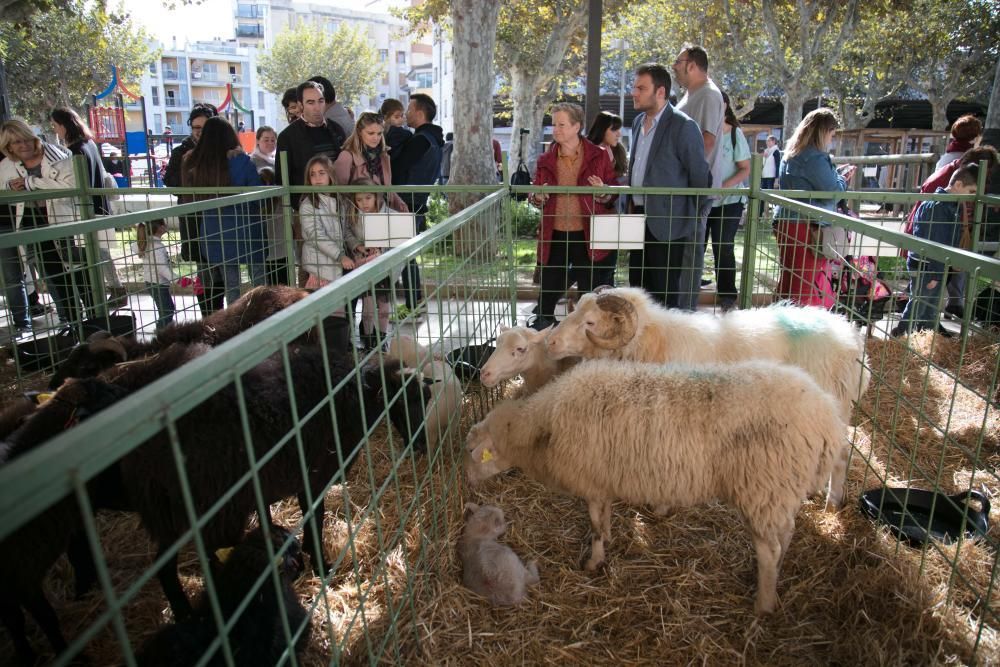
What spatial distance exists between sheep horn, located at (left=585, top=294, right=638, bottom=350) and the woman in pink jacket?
1.53 m

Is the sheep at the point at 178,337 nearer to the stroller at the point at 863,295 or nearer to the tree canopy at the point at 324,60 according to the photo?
the stroller at the point at 863,295

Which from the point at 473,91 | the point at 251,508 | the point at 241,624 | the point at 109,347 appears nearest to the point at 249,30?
the point at 473,91

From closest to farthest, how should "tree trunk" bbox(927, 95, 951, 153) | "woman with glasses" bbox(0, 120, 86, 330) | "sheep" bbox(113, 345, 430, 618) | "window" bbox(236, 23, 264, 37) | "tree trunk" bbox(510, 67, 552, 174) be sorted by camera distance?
"sheep" bbox(113, 345, 430, 618)
"woman with glasses" bbox(0, 120, 86, 330)
"tree trunk" bbox(510, 67, 552, 174)
"tree trunk" bbox(927, 95, 951, 153)
"window" bbox(236, 23, 264, 37)

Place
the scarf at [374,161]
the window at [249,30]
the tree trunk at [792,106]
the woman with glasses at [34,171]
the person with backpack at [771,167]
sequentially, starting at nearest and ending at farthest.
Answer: the scarf at [374,161]
the woman with glasses at [34,171]
the person with backpack at [771,167]
the tree trunk at [792,106]
the window at [249,30]

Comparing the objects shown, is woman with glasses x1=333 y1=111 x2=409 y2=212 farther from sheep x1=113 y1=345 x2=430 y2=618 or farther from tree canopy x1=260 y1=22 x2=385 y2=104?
tree canopy x1=260 y1=22 x2=385 y2=104

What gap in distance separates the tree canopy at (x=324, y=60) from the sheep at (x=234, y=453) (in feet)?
185

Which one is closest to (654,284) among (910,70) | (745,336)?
(745,336)

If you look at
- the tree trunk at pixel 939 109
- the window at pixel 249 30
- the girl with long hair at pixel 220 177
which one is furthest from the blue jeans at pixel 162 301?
the window at pixel 249 30

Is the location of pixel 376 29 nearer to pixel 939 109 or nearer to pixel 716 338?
pixel 939 109

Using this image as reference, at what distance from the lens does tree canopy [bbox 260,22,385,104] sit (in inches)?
2175

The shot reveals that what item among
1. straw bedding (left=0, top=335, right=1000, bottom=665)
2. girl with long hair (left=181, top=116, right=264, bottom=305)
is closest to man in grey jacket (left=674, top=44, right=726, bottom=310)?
straw bedding (left=0, top=335, right=1000, bottom=665)

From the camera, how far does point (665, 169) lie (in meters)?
5.05

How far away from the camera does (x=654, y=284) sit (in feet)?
17.3

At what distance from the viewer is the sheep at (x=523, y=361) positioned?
151 inches
